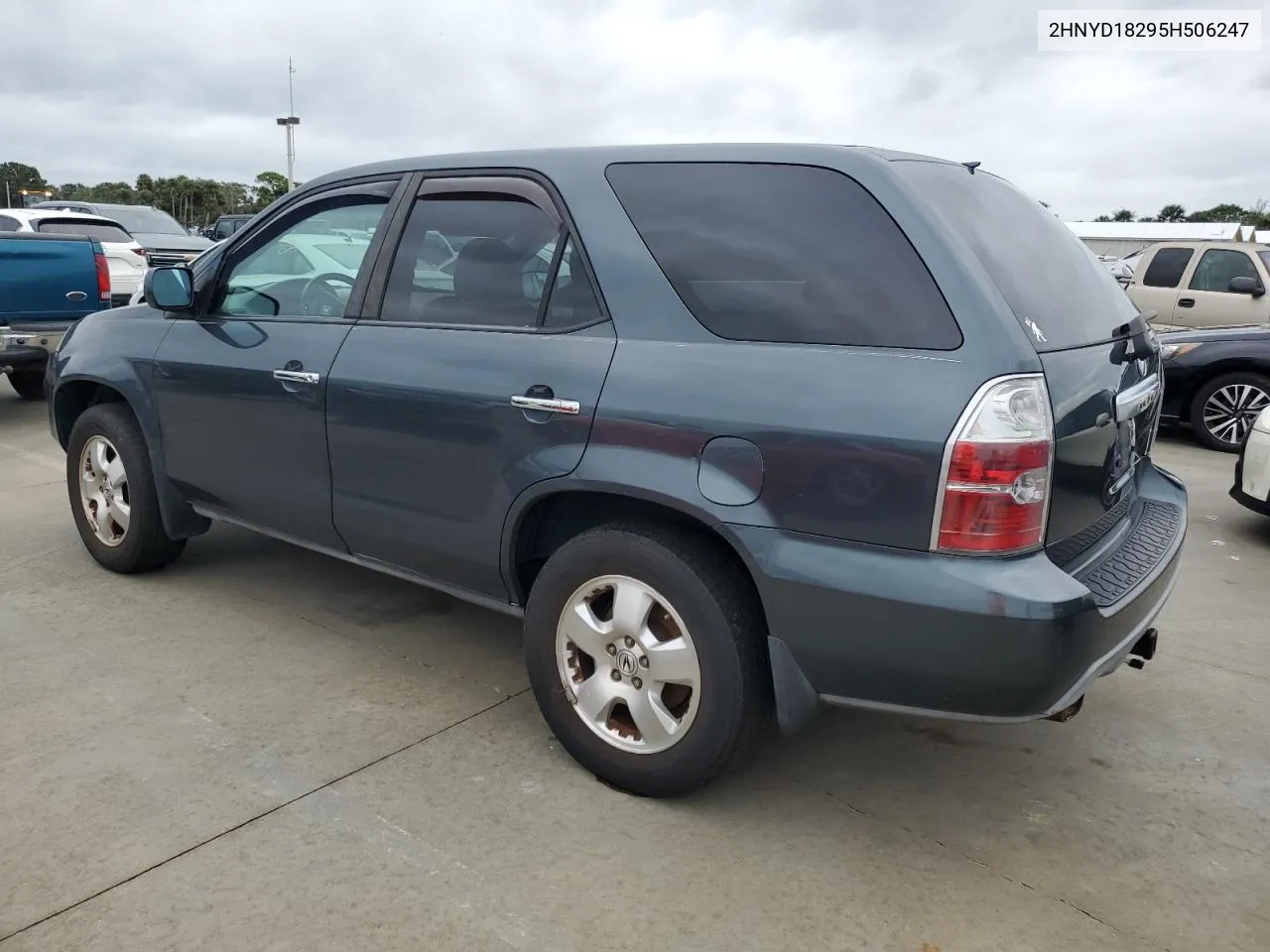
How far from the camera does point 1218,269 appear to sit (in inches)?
434

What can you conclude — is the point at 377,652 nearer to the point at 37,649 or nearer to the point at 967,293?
the point at 37,649

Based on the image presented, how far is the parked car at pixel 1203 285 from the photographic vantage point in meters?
10.7

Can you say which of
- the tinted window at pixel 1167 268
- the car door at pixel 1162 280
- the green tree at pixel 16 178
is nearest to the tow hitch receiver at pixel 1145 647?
the car door at pixel 1162 280

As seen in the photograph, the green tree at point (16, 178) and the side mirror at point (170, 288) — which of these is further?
the green tree at point (16, 178)

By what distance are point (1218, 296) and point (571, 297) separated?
10.4 metres

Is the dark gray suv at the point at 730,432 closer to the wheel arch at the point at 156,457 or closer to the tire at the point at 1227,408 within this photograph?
the wheel arch at the point at 156,457

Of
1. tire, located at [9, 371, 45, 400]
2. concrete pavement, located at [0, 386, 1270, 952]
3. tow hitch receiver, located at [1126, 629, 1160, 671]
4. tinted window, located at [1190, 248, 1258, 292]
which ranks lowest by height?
concrete pavement, located at [0, 386, 1270, 952]

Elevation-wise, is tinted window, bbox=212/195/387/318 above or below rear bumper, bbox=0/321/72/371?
above

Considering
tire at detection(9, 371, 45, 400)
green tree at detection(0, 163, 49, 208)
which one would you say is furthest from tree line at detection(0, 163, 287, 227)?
tire at detection(9, 371, 45, 400)

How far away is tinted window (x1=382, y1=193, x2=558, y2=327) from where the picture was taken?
3025 mm

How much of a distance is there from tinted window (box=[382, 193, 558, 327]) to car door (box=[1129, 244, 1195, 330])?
396 inches

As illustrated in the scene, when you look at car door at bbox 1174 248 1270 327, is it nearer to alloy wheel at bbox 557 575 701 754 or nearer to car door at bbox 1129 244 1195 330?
car door at bbox 1129 244 1195 330

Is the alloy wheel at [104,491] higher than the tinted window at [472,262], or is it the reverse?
the tinted window at [472,262]

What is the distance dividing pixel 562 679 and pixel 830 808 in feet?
2.73
